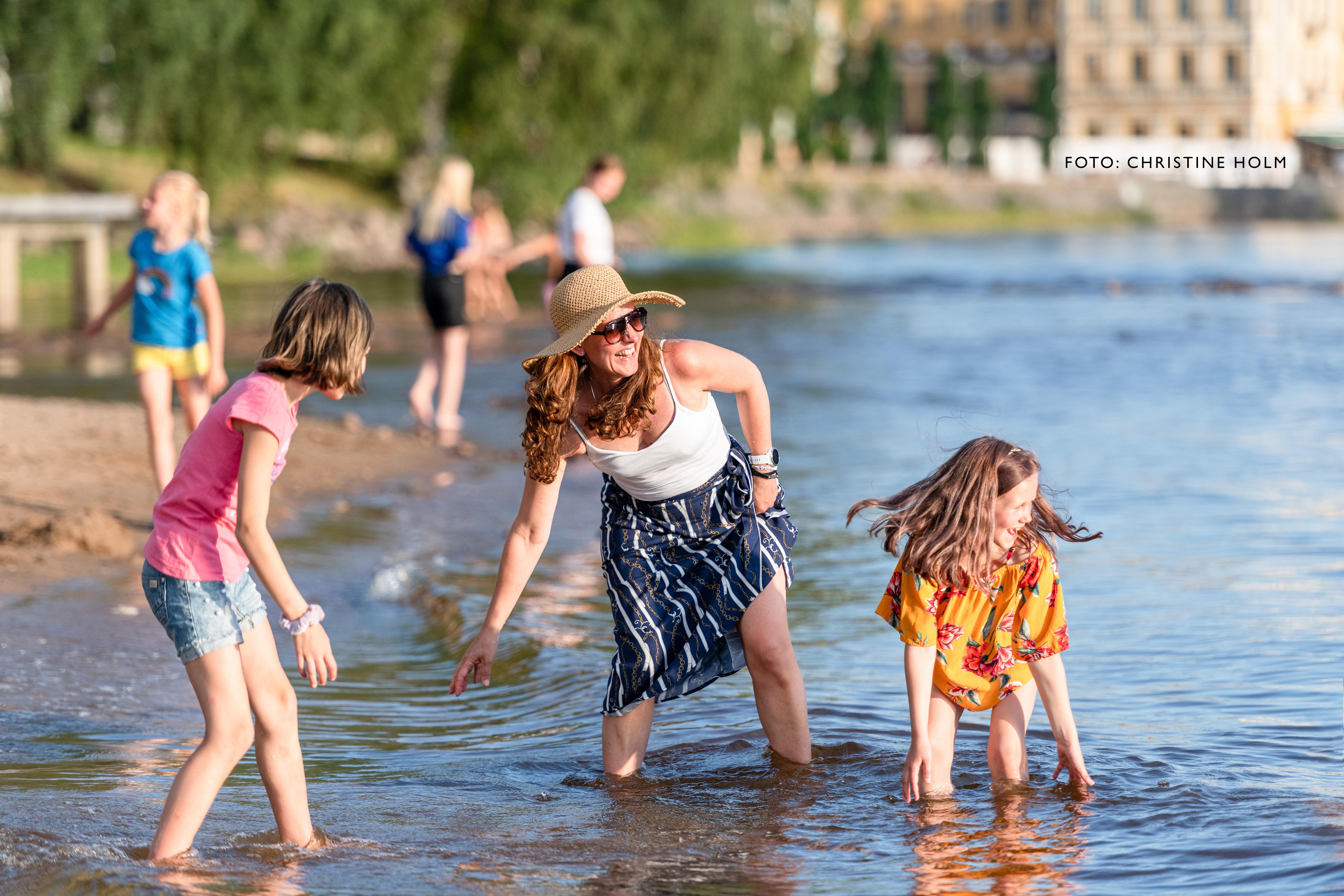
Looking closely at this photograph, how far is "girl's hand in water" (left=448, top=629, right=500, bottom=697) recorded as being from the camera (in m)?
→ 4.68

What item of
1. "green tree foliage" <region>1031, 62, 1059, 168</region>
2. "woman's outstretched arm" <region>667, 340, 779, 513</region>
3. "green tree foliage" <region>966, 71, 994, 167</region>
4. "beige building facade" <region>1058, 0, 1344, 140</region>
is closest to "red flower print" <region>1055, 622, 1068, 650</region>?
"woman's outstretched arm" <region>667, 340, 779, 513</region>

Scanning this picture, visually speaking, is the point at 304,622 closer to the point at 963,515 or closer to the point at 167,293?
the point at 963,515

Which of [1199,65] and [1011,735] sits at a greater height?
[1199,65]

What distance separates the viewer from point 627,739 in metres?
5.09

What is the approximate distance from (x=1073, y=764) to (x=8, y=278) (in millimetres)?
18191

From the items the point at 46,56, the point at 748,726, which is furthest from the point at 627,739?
the point at 46,56

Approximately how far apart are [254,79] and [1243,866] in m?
23.6

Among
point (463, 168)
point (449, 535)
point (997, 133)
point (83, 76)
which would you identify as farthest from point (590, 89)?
point (997, 133)

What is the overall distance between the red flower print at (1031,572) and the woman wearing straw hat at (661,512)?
2.39 feet

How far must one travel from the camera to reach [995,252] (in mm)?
48406

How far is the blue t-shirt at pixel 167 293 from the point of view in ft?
25.9

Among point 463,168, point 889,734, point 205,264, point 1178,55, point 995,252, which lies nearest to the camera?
point 889,734

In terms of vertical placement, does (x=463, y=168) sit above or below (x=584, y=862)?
above

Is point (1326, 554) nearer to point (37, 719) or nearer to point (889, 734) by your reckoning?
point (889, 734)
